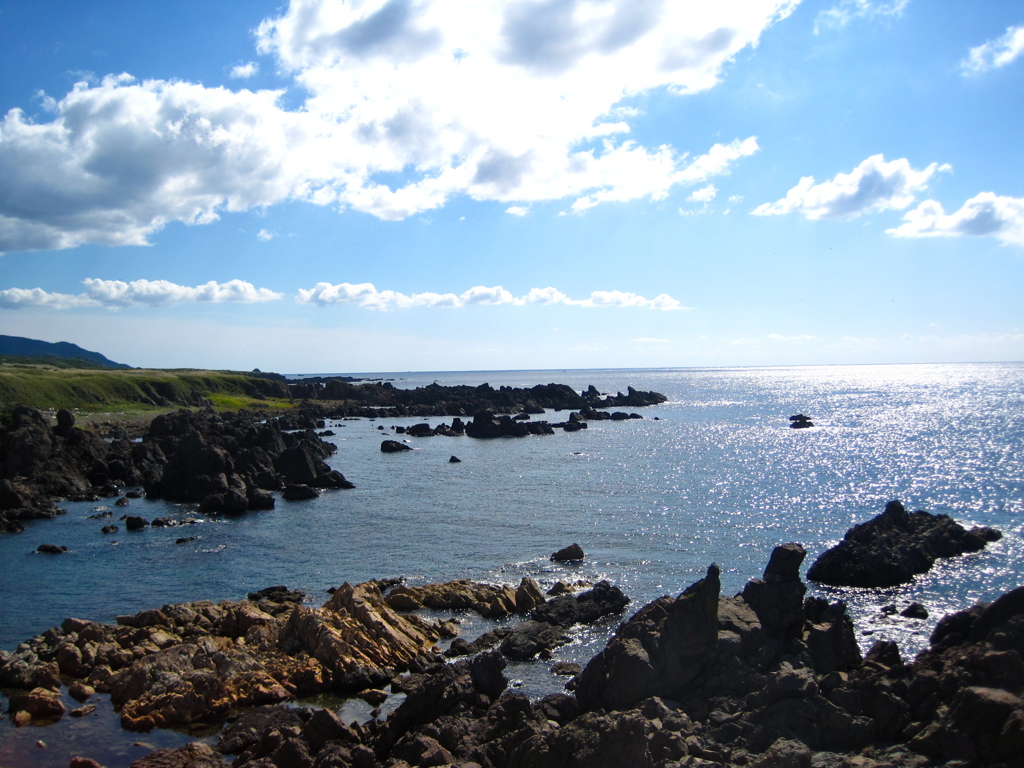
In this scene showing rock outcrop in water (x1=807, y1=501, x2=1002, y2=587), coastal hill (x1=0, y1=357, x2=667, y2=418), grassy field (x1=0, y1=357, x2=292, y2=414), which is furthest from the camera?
coastal hill (x1=0, y1=357, x2=667, y2=418)

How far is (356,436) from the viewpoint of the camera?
12700 cm

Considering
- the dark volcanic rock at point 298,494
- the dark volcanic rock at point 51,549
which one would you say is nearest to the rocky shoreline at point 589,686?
the dark volcanic rock at point 51,549

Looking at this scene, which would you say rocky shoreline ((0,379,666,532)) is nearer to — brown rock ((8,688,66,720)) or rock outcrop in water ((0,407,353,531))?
rock outcrop in water ((0,407,353,531))

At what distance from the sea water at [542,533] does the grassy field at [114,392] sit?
197 ft

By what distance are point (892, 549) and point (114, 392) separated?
505ft

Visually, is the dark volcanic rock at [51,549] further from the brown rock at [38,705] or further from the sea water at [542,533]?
A: the brown rock at [38,705]

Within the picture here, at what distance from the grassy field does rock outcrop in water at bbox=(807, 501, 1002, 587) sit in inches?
4008

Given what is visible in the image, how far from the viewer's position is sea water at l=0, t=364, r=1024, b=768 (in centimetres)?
3684

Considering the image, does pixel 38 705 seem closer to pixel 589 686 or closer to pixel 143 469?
pixel 589 686

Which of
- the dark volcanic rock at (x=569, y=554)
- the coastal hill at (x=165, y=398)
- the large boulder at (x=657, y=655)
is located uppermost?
the coastal hill at (x=165, y=398)

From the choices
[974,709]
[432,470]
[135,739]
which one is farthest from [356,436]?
[974,709]

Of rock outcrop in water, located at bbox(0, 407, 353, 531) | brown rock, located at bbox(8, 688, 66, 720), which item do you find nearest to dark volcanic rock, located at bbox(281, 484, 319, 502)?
rock outcrop in water, located at bbox(0, 407, 353, 531)

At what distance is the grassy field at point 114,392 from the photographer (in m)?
123

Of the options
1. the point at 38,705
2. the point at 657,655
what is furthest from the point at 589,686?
the point at 38,705
